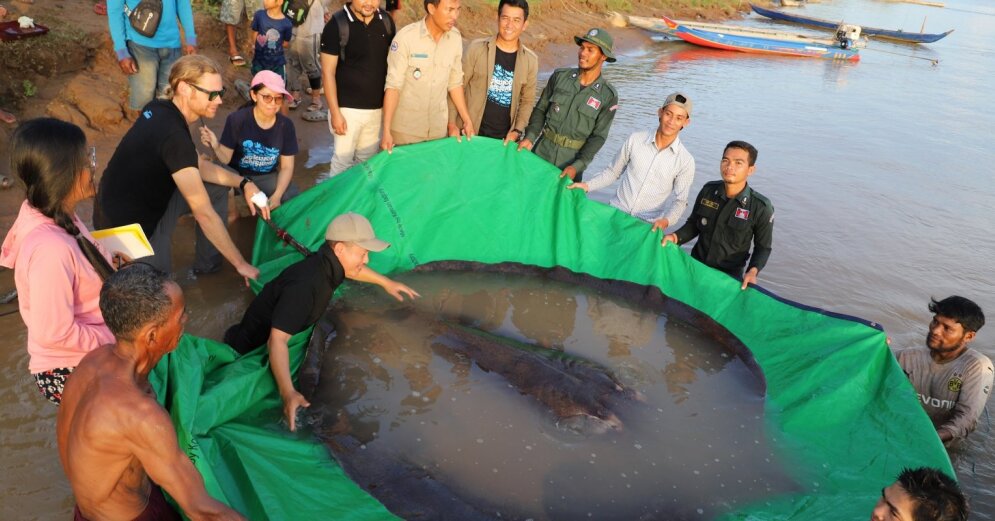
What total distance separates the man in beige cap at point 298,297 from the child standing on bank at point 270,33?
188 inches

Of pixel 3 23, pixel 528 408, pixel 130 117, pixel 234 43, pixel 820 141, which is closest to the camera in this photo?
pixel 528 408

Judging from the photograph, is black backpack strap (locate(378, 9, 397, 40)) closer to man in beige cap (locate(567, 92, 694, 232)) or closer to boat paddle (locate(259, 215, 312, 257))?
boat paddle (locate(259, 215, 312, 257))

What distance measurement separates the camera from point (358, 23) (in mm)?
5215

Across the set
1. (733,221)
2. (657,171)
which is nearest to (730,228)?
(733,221)

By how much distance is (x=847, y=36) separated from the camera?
22.9 metres

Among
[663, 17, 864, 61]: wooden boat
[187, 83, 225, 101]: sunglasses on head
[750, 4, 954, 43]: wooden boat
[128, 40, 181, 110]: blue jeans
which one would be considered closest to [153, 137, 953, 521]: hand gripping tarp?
[187, 83, 225, 101]: sunglasses on head

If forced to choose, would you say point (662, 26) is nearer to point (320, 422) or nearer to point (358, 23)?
point (358, 23)

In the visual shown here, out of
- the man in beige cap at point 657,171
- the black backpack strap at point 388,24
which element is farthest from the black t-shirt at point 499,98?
the man in beige cap at point 657,171

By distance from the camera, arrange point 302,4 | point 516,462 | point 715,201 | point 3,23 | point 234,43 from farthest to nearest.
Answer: point 234,43 → point 302,4 → point 3,23 → point 715,201 → point 516,462

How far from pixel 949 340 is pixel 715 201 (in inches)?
66.8

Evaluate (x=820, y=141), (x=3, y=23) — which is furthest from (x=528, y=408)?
(x=820, y=141)

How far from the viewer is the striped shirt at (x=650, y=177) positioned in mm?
5133

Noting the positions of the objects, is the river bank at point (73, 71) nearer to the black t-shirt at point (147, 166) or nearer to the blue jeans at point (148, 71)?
the blue jeans at point (148, 71)

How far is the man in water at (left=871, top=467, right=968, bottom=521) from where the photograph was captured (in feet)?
7.75
